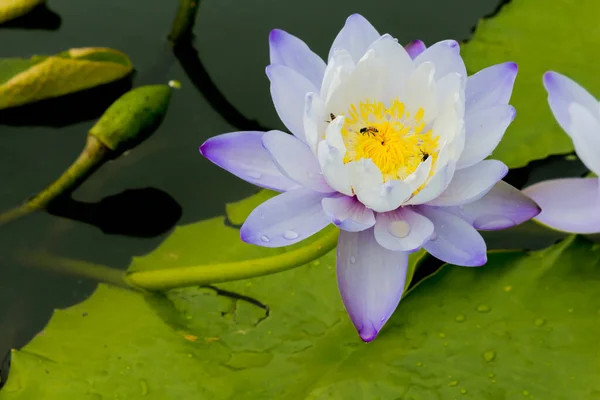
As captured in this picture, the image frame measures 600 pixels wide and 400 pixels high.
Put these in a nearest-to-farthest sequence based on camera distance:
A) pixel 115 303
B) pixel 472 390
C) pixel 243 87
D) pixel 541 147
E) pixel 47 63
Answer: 1. pixel 472 390
2. pixel 115 303
3. pixel 541 147
4. pixel 47 63
5. pixel 243 87

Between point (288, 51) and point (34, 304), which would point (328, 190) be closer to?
point (288, 51)

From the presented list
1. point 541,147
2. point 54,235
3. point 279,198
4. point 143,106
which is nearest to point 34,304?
point 54,235

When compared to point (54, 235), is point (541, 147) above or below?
above

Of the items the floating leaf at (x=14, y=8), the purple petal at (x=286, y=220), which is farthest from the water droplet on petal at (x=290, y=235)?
the floating leaf at (x=14, y=8)

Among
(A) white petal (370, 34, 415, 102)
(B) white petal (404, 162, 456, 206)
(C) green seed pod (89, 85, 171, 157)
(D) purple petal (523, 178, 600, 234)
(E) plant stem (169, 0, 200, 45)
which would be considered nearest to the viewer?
(B) white petal (404, 162, 456, 206)

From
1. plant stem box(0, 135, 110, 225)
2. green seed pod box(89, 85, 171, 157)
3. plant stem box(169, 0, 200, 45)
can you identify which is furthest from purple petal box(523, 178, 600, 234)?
plant stem box(169, 0, 200, 45)

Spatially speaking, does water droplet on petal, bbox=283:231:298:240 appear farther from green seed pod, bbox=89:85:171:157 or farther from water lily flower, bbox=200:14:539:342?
green seed pod, bbox=89:85:171:157

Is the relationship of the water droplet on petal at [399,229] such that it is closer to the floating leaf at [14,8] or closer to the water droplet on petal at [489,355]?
the water droplet on petal at [489,355]
